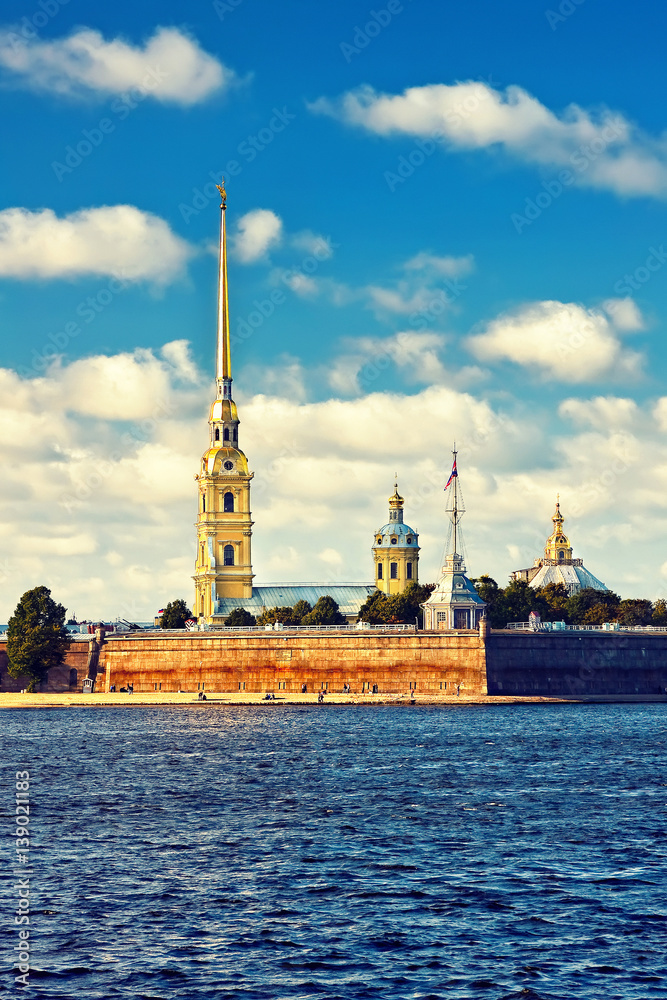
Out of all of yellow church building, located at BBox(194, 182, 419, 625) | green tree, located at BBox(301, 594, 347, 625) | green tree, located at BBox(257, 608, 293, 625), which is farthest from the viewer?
yellow church building, located at BBox(194, 182, 419, 625)

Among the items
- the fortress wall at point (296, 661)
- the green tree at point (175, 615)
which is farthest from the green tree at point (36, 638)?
the green tree at point (175, 615)

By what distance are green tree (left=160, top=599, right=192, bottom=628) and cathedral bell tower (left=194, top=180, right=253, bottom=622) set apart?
11.4 meters

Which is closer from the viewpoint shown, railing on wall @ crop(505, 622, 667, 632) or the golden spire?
railing on wall @ crop(505, 622, 667, 632)

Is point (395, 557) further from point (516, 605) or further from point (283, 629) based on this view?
point (283, 629)

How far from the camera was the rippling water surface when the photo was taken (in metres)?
27.9

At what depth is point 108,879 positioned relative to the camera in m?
36.2

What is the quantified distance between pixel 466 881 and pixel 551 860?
12.4ft

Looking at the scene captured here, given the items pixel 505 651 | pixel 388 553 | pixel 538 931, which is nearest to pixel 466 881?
pixel 538 931

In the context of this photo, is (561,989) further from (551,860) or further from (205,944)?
(551,860)

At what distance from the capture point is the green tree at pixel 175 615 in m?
156

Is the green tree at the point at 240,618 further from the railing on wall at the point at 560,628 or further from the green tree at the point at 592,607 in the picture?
the railing on wall at the point at 560,628

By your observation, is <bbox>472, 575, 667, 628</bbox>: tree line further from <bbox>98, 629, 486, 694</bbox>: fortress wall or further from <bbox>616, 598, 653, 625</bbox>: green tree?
<bbox>98, 629, 486, 694</bbox>: fortress wall
